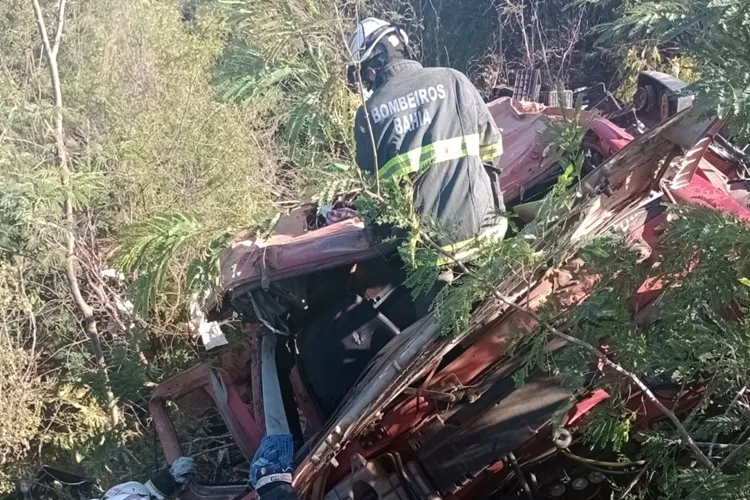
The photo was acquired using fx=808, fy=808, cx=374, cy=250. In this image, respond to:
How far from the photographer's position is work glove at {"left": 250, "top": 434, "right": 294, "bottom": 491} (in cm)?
307

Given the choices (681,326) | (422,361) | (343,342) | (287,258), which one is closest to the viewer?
(681,326)

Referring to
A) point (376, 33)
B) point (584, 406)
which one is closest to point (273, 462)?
point (584, 406)

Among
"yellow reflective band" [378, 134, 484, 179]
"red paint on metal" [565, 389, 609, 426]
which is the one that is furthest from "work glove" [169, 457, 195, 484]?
"red paint on metal" [565, 389, 609, 426]

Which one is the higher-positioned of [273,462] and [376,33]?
[376,33]

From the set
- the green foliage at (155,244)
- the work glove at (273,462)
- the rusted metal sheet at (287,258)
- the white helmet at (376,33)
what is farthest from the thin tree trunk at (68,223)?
the green foliage at (155,244)

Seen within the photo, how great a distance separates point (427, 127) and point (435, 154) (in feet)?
0.35

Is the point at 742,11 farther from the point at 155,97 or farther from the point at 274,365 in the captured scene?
the point at 155,97

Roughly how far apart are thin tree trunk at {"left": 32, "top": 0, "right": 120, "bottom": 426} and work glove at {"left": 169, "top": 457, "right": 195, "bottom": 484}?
234 centimetres

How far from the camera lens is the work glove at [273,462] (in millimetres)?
3066

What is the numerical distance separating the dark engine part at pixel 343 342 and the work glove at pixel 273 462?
302mm

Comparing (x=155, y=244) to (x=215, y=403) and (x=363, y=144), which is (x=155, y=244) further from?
(x=215, y=403)

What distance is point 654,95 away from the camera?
4645mm

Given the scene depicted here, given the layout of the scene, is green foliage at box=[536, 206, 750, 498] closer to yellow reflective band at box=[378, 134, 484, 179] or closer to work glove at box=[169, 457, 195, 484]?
yellow reflective band at box=[378, 134, 484, 179]

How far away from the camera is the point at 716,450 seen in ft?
7.54
